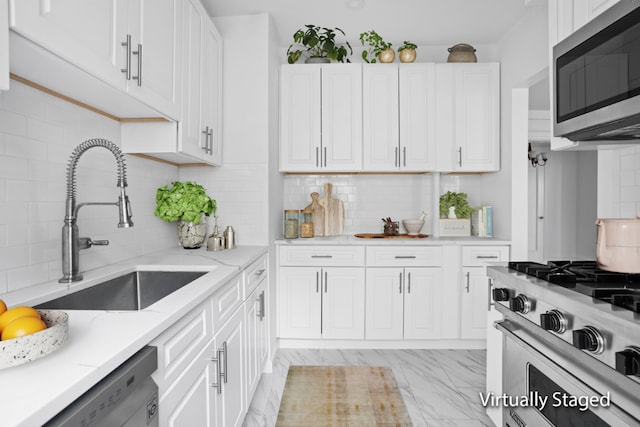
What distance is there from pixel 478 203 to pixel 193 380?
10.4 feet

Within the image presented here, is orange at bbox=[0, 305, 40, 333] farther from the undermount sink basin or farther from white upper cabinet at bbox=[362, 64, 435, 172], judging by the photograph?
white upper cabinet at bbox=[362, 64, 435, 172]

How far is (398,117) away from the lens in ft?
10.5

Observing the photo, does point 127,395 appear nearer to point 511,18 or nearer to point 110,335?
point 110,335

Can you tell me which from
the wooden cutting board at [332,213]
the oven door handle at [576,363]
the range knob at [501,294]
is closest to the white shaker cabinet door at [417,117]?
the wooden cutting board at [332,213]

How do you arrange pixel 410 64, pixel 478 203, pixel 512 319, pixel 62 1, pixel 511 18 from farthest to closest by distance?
pixel 478 203 → pixel 410 64 → pixel 511 18 → pixel 512 319 → pixel 62 1

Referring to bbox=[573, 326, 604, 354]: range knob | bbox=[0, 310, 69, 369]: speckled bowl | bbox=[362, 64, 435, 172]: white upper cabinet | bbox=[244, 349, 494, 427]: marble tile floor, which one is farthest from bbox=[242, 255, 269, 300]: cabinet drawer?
bbox=[573, 326, 604, 354]: range knob

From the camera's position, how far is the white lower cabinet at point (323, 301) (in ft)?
9.93

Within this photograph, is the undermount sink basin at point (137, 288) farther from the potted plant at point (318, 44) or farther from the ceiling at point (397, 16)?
the potted plant at point (318, 44)

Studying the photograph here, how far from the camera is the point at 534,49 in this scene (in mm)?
2705

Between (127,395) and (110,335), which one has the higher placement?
(110,335)

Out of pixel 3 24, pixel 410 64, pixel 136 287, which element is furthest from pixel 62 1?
pixel 410 64

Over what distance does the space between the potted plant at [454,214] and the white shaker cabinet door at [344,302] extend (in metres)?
0.94

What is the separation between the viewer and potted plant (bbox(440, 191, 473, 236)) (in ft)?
10.8

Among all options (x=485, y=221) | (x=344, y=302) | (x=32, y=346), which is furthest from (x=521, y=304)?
(x=485, y=221)
